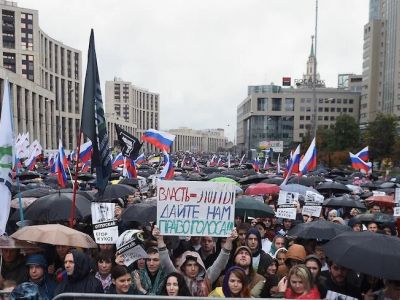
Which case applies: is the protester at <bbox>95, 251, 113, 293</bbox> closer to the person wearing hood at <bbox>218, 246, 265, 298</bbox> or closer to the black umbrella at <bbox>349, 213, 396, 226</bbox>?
the person wearing hood at <bbox>218, 246, 265, 298</bbox>

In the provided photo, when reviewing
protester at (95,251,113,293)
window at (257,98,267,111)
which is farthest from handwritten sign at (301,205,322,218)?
window at (257,98,267,111)

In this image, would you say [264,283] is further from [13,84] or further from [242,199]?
[13,84]

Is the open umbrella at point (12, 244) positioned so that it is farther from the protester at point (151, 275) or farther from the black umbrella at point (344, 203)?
the black umbrella at point (344, 203)

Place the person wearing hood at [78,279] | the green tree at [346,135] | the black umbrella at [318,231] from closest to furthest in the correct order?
1. the person wearing hood at [78,279]
2. the black umbrella at [318,231]
3. the green tree at [346,135]

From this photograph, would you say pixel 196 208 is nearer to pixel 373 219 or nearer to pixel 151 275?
pixel 151 275

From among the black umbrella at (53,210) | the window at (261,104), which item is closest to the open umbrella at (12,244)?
the black umbrella at (53,210)

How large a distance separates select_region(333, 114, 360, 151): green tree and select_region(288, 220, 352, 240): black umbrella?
40.2 meters

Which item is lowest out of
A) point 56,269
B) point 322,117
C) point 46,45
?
point 56,269

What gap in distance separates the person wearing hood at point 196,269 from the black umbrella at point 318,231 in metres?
1.69

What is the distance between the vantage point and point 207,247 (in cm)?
541

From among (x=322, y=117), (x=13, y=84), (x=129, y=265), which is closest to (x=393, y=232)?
(x=129, y=265)

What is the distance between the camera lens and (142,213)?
681cm

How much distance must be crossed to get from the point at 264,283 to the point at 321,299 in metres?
0.75

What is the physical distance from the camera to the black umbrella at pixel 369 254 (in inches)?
159
